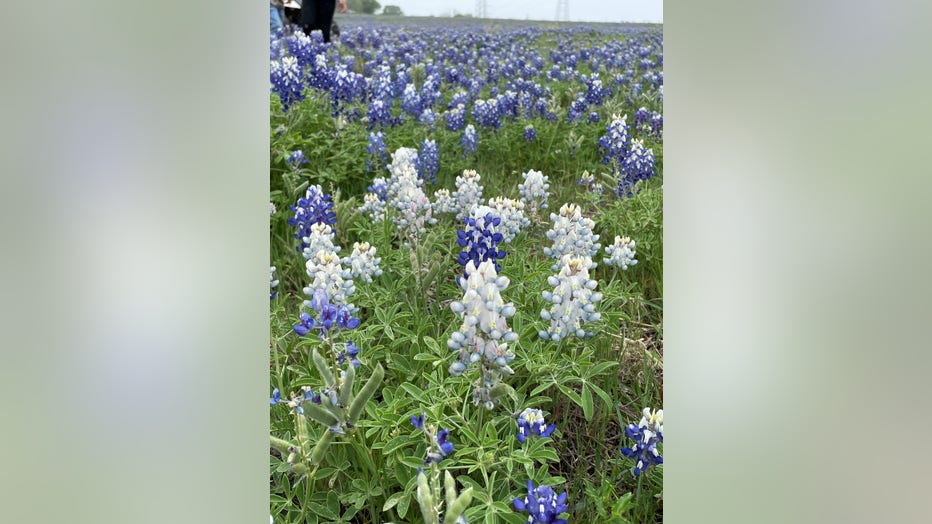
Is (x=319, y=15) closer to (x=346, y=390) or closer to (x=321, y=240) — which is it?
(x=321, y=240)

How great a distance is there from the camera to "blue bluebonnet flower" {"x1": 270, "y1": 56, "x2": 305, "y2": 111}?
245 centimetres

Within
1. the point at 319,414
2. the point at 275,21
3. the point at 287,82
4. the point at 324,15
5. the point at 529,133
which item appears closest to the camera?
the point at 319,414

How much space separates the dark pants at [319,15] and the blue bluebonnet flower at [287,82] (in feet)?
5.80

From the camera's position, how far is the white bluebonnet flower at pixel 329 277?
1191 mm

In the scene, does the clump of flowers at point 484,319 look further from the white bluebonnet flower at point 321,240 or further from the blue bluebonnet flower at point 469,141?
the blue bluebonnet flower at point 469,141

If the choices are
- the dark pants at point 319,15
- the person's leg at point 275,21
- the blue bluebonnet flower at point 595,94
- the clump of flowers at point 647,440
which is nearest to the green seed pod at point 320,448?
the clump of flowers at point 647,440

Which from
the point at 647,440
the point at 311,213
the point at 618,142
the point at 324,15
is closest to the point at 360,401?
the point at 647,440

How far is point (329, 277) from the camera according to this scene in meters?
1.21

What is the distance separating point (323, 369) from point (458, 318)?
21.0 inches

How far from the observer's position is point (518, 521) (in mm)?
949

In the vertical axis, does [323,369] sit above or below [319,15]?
below
